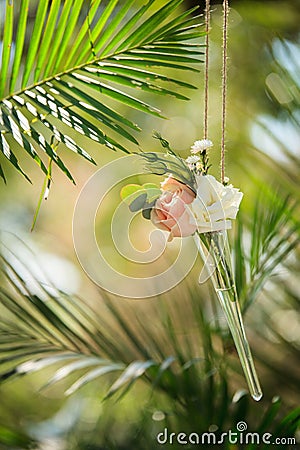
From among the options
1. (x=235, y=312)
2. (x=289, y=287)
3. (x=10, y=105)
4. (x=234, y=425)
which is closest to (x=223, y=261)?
(x=235, y=312)

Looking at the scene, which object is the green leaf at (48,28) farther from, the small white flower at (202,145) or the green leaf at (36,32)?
the small white flower at (202,145)

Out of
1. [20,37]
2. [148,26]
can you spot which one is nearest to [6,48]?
[20,37]

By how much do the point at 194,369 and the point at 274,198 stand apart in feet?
1.13

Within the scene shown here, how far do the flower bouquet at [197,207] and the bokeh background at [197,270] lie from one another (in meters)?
0.47

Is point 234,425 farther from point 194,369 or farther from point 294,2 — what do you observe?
point 294,2

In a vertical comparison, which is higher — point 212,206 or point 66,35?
point 66,35

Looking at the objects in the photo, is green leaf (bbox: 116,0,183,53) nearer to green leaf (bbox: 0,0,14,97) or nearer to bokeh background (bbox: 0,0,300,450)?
green leaf (bbox: 0,0,14,97)

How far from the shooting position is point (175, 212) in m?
0.76

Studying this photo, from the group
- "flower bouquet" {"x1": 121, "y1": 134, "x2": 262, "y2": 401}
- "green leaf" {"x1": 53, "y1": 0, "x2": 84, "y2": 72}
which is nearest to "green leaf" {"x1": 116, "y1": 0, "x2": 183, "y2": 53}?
"green leaf" {"x1": 53, "y1": 0, "x2": 84, "y2": 72}

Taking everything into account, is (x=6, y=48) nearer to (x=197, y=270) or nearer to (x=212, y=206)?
(x=212, y=206)

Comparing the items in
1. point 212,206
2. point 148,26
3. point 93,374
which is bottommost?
point 93,374

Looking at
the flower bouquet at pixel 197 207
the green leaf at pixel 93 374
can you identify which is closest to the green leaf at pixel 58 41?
the flower bouquet at pixel 197 207

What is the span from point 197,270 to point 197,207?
1226 millimetres

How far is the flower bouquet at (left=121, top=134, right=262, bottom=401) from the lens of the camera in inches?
30.2
